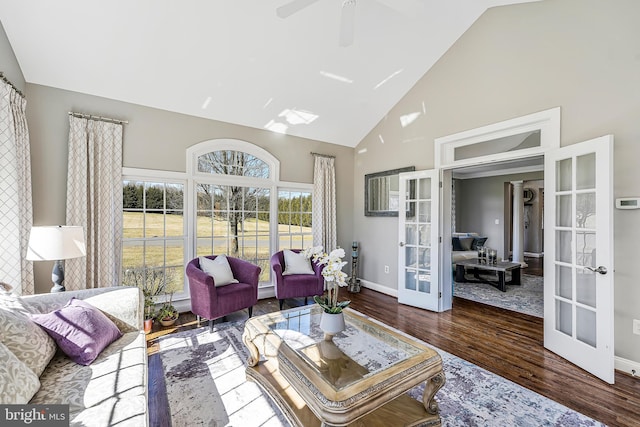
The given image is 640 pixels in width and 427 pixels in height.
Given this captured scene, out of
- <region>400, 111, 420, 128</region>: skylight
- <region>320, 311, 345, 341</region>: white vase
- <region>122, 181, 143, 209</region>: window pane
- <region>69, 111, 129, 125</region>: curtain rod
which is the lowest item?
<region>320, 311, 345, 341</region>: white vase

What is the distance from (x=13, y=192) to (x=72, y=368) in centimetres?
207

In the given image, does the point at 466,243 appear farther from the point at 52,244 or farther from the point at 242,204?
the point at 52,244

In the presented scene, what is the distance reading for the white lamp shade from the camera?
2.22 metres

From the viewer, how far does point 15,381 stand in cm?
124

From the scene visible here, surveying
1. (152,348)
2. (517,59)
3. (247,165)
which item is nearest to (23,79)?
(247,165)

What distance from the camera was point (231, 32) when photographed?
303 cm

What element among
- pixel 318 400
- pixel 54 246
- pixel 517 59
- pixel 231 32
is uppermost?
pixel 231 32

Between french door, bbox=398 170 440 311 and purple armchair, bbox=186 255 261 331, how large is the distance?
7.55 feet

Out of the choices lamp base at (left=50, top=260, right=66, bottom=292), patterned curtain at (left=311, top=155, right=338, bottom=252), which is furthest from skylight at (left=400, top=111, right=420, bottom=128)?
lamp base at (left=50, top=260, right=66, bottom=292)

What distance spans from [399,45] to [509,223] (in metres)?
6.19

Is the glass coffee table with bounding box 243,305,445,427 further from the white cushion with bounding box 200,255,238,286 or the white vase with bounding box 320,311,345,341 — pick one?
the white cushion with bounding box 200,255,238,286

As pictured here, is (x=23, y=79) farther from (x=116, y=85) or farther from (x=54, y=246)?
(x=54, y=246)

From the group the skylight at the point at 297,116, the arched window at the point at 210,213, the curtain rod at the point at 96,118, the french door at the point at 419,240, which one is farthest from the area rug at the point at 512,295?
the curtain rod at the point at 96,118

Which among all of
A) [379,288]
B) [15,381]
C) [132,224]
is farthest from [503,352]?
[132,224]
